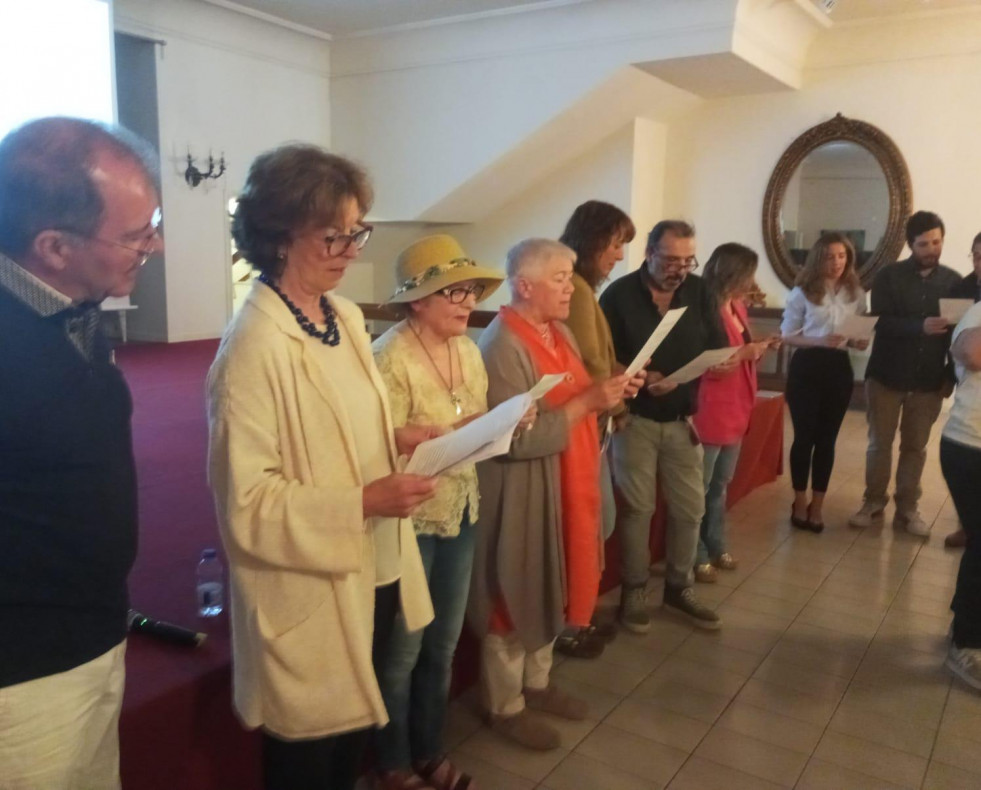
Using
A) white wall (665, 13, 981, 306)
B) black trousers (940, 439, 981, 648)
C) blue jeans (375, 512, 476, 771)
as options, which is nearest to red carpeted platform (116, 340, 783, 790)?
blue jeans (375, 512, 476, 771)

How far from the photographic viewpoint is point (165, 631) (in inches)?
71.6

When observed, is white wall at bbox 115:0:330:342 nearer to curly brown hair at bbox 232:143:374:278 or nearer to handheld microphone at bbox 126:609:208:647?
handheld microphone at bbox 126:609:208:647

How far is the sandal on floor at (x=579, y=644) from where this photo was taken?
2.59 m

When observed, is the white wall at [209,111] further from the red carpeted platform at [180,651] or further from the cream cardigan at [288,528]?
the cream cardigan at [288,528]

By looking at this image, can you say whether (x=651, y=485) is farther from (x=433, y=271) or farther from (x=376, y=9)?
(x=376, y=9)

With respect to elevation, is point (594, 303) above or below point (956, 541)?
above

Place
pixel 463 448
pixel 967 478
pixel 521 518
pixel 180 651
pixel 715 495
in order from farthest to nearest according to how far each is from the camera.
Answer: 1. pixel 715 495
2. pixel 967 478
3. pixel 521 518
4. pixel 180 651
5. pixel 463 448

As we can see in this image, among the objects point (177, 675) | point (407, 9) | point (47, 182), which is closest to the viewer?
point (47, 182)

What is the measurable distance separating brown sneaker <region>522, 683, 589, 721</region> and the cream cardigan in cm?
100

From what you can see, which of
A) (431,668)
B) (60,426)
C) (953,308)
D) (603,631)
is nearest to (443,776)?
(431,668)

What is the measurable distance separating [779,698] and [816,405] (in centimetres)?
166

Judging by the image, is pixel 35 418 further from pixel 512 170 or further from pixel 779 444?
pixel 512 170

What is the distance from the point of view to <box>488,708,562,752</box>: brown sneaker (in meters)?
2.09

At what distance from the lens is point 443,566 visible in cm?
180
